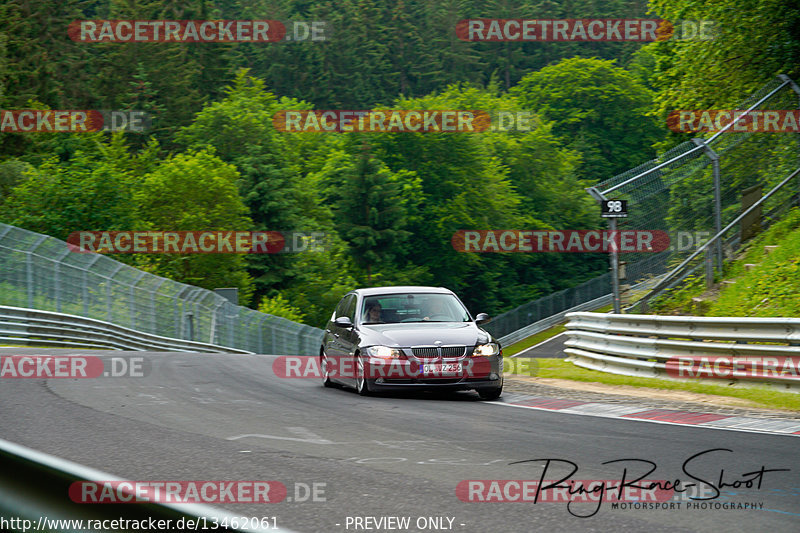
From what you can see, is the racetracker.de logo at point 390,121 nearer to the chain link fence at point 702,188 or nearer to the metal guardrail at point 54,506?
the chain link fence at point 702,188

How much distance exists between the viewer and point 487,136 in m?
85.0

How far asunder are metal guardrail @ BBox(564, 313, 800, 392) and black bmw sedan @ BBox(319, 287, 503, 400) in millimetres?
3032

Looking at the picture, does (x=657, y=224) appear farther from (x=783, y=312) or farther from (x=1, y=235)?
(x=1, y=235)

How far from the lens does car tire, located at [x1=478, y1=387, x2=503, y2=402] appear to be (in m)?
12.8

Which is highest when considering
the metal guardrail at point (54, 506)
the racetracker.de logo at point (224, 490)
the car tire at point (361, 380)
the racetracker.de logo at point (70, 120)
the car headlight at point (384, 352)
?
the racetracker.de logo at point (70, 120)

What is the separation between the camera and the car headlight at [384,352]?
1263 cm

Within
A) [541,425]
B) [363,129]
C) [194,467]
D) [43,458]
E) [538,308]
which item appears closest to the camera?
[43,458]

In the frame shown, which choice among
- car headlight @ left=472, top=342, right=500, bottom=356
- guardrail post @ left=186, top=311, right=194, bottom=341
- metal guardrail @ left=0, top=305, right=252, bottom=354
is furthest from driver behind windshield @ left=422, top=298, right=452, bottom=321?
guardrail post @ left=186, top=311, right=194, bottom=341

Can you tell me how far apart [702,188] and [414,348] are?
823 centimetres

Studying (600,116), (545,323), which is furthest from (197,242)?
(600,116)

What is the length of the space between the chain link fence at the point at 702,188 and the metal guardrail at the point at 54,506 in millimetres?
14755

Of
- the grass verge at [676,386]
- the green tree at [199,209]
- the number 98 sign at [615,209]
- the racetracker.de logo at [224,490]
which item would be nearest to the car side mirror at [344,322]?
the grass verge at [676,386]

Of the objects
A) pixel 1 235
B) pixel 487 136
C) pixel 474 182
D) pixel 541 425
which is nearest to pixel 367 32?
pixel 487 136

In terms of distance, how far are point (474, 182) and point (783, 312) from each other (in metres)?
61.7
